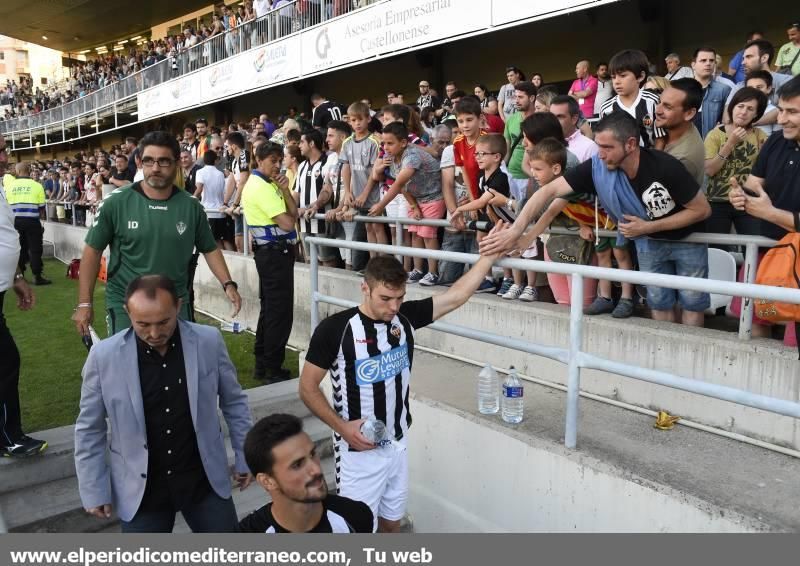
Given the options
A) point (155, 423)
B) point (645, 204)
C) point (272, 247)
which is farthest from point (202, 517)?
point (272, 247)

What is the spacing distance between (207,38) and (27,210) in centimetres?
1168

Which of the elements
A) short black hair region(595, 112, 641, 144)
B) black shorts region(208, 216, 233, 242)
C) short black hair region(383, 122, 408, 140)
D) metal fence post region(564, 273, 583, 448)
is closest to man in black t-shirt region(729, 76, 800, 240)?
short black hair region(595, 112, 641, 144)

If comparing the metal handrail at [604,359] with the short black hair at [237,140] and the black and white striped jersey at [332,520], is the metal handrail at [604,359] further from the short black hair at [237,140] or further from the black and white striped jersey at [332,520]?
the short black hair at [237,140]

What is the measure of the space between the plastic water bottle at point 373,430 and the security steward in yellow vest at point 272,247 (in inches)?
105

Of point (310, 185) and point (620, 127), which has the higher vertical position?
point (620, 127)

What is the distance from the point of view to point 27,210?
465 inches

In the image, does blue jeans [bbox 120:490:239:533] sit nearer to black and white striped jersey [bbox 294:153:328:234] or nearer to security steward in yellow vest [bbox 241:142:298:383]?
security steward in yellow vest [bbox 241:142:298:383]

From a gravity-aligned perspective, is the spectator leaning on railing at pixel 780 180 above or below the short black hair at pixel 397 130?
below

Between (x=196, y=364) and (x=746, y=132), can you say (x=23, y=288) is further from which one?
(x=746, y=132)

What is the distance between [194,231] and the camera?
12.3 ft

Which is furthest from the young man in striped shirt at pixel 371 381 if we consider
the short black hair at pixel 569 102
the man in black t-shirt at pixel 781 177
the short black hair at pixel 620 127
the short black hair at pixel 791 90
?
the short black hair at pixel 569 102

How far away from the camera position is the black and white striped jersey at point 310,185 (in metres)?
7.17

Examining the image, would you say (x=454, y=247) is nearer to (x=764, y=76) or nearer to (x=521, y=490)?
(x=521, y=490)
